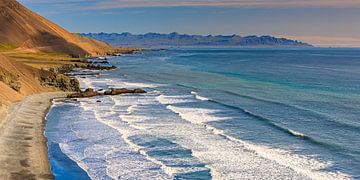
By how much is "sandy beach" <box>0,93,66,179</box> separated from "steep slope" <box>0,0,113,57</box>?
338 feet

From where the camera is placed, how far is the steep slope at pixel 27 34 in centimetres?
14973

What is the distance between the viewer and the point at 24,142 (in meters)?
29.6

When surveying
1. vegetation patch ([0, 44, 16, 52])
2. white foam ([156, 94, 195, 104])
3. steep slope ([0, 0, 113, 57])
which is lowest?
white foam ([156, 94, 195, 104])

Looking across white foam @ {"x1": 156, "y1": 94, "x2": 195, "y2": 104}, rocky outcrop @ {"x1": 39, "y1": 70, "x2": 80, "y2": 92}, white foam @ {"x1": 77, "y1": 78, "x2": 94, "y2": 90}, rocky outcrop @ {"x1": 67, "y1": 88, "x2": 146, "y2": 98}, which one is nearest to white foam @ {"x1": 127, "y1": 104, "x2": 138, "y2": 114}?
A: white foam @ {"x1": 156, "y1": 94, "x2": 195, "y2": 104}

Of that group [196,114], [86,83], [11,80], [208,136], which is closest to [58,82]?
[11,80]

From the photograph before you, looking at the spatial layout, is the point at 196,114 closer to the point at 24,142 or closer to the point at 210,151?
the point at 210,151

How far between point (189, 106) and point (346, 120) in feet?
48.5

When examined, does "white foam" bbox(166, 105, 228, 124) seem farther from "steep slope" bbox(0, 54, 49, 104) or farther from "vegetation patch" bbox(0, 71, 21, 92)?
"vegetation patch" bbox(0, 71, 21, 92)

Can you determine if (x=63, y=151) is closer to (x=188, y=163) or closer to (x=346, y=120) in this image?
(x=188, y=163)

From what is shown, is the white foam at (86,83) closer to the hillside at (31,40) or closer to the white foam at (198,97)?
the white foam at (198,97)

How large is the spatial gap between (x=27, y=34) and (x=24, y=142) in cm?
13638

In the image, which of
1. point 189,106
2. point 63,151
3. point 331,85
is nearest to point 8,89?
point 189,106

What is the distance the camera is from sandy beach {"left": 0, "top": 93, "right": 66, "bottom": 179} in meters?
23.3

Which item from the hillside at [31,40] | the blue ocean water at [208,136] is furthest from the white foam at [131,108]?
Result: the hillside at [31,40]
